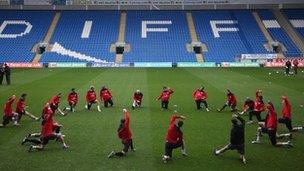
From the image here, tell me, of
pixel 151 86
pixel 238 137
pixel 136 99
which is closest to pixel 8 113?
pixel 136 99

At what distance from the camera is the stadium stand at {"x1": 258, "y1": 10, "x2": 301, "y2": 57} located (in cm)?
7284

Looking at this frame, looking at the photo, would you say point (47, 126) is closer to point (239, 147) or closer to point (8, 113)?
point (8, 113)

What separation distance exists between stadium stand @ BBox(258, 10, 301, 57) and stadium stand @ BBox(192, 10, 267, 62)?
2067 mm

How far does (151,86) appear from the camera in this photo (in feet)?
128

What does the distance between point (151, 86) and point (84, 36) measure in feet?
141

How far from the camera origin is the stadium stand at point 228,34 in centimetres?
7269

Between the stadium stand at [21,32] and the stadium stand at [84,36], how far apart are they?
9.23ft

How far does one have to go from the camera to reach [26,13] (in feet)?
277

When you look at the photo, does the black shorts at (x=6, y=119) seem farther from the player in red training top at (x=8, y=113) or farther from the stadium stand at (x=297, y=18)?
the stadium stand at (x=297, y=18)

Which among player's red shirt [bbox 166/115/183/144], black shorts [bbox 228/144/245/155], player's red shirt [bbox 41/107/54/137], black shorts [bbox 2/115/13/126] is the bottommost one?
black shorts [bbox 228/144/245/155]

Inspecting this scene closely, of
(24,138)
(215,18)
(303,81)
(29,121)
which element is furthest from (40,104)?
(215,18)

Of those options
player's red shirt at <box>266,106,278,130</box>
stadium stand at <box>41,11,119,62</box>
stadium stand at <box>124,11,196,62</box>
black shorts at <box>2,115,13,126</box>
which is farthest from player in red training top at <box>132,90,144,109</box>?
stadium stand at <box>41,11,119,62</box>

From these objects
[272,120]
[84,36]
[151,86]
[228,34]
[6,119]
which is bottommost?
[272,120]

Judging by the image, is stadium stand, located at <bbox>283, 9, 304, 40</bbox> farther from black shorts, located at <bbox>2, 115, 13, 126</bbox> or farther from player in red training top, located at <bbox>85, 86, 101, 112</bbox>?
black shorts, located at <bbox>2, 115, 13, 126</bbox>
